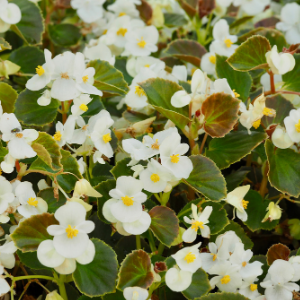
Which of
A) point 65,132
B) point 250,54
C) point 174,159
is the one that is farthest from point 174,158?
point 250,54

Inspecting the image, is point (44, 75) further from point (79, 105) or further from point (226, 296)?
point (226, 296)

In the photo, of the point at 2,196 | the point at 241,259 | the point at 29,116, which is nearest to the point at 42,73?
the point at 29,116

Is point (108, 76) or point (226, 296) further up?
point (108, 76)

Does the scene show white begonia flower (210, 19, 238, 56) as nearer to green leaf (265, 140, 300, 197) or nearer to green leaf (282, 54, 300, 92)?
green leaf (282, 54, 300, 92)

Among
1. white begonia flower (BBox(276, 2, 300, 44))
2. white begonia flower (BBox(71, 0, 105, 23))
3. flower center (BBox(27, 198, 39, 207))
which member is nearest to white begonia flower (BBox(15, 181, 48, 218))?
flower center (BBox(27, 198, 39, 207))

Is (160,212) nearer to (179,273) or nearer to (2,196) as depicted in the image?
(179,273)

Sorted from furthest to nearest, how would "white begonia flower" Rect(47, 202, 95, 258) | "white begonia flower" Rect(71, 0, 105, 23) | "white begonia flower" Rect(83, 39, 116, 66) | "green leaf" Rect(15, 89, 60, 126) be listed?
"white begonia flower" Rect(71, 0, 105, 23) < "white begonia flower" Rect(83, 39, 116, 66) < "green leaf" Rect(15, 89, 60, 126) < "white begonia flower" Rect(47, 202, 95, 258)
